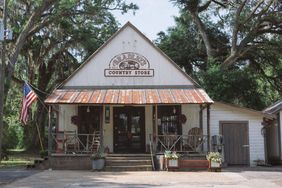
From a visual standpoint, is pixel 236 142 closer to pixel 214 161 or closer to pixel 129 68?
pixel 214 161

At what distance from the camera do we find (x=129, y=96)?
19.7 metres

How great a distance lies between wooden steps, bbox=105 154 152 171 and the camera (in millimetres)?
17984

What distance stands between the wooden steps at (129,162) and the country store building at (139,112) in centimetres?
107

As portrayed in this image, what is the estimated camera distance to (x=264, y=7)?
1163 inches

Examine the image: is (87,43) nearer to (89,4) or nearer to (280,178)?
(89,4)

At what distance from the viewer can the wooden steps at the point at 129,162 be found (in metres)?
18.0

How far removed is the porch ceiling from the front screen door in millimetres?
1298

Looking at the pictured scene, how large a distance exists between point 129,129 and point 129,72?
2.78 metres

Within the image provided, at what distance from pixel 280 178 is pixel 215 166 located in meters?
3.24

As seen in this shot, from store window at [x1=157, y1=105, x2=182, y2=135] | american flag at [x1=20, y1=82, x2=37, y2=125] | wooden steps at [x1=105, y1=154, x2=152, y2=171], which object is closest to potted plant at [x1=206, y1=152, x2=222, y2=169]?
wooden steps at [x1=105, y1=154, x2=152, y2=171]

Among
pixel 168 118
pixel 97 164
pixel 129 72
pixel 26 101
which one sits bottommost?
pixel 97 164

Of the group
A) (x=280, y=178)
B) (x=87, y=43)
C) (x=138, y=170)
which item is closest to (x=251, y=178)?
(x=280, y=178)

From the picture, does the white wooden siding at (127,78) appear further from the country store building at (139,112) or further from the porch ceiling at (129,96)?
the porch ceiling at (129,96)

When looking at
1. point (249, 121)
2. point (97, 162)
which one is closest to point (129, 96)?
point (97, 162)
